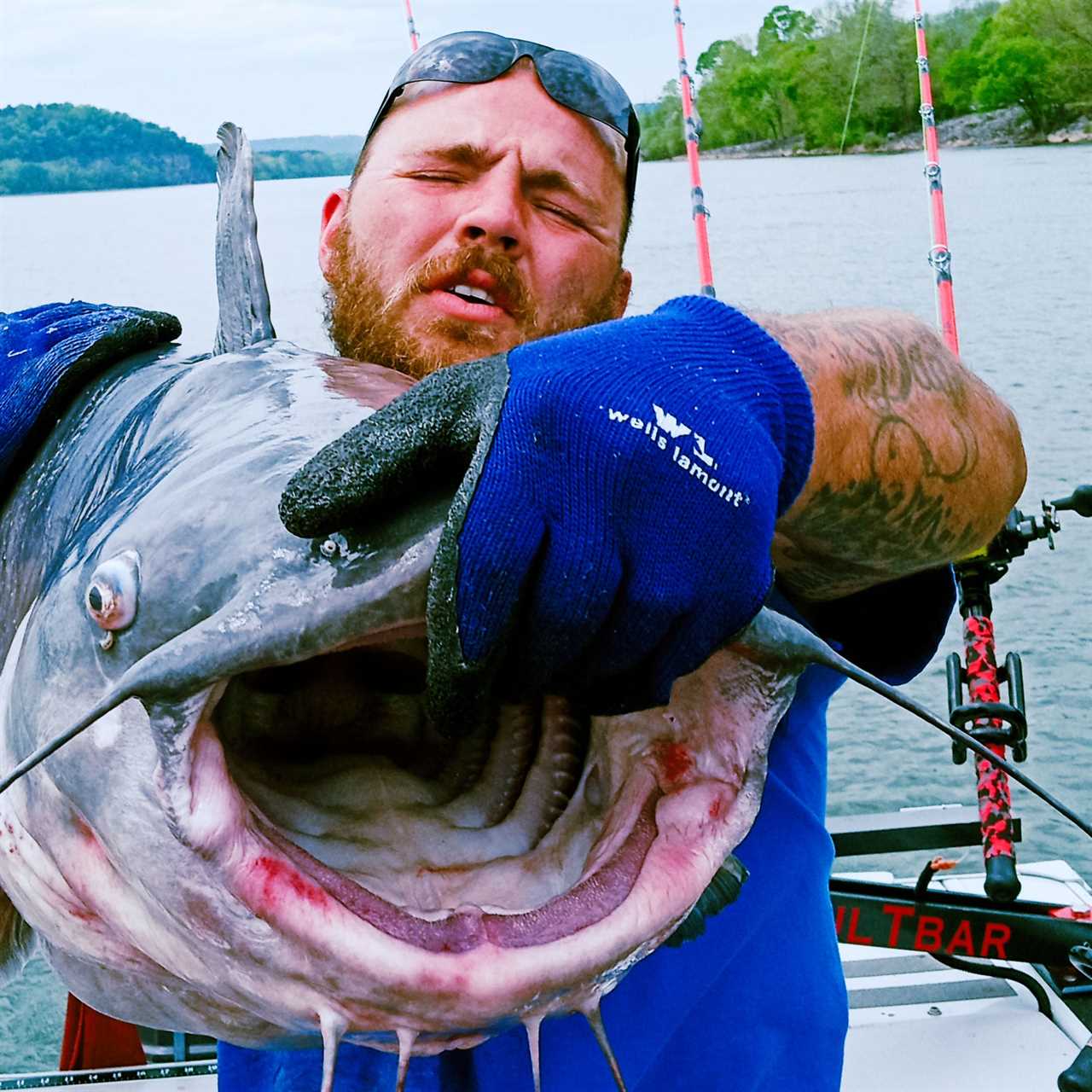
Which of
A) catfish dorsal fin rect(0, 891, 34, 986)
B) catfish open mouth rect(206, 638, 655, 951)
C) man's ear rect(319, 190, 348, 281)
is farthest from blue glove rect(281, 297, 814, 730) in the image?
man's ear rect(319, 190, 348, 281)

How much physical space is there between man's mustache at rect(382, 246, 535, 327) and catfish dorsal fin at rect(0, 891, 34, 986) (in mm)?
856

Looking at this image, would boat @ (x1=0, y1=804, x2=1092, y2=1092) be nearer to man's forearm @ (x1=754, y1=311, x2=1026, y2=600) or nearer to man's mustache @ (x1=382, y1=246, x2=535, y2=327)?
man's forearm @ (x1=754, y1=311, x2=1026, y2=600)

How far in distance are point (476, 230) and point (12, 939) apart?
1006mm

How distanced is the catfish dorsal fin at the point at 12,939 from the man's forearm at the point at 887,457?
0.85 metres

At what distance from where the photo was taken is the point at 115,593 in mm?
839

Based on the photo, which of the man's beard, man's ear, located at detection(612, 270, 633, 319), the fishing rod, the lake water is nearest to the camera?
the man's beard

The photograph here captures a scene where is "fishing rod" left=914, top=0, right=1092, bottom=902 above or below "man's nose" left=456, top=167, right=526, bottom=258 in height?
below

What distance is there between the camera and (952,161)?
2753 centimetres

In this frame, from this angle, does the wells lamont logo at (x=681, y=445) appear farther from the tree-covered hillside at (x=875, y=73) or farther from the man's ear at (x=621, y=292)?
the tree-covered hillside at (x=875, y=73)

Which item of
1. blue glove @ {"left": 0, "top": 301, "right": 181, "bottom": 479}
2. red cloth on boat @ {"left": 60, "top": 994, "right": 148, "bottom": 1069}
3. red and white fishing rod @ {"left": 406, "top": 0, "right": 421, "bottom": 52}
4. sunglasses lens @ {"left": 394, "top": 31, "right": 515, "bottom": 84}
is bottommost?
red cloth on boat @ {"left": 60, "top": 994, "right": 148, "bottom": 1069}

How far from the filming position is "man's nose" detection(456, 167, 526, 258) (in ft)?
5.68

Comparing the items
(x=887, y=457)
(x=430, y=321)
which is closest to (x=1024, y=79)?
(x=430, y=321)

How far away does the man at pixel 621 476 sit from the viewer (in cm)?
80

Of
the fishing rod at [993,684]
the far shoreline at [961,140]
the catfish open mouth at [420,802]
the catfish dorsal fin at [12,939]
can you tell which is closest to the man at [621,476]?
the catfish open mouth at [420,802]
